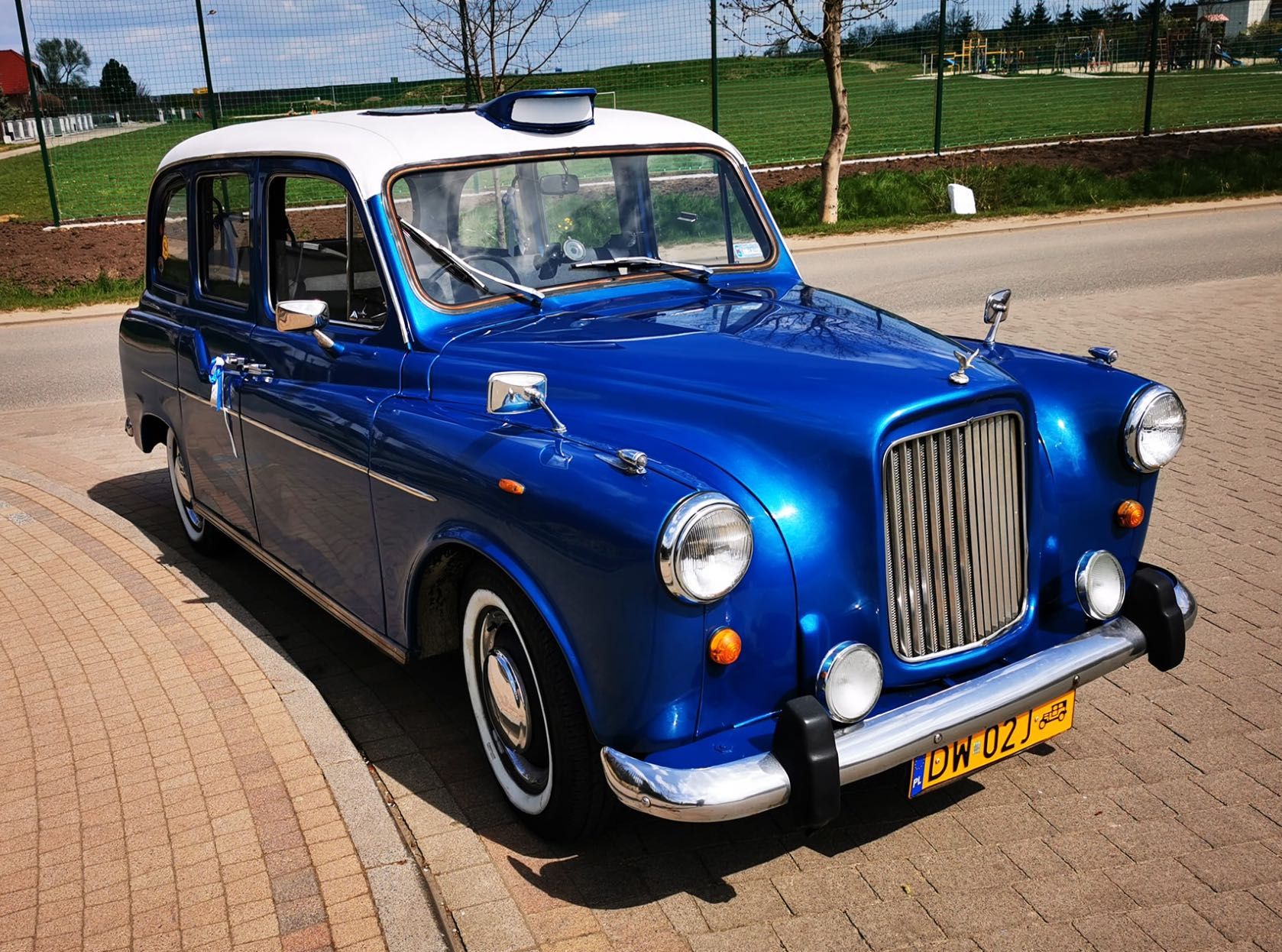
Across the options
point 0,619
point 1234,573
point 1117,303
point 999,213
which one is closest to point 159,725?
point 0,619

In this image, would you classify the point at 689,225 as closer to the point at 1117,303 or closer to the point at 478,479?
the point at 478,479

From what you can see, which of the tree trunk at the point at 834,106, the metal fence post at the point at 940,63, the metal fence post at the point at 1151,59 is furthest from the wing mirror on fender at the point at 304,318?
the metal fence post at the point at 1151,59

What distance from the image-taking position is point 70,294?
14297 mm

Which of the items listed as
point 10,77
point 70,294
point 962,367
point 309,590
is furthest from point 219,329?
point 10,77

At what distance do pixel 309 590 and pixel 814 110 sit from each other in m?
31.9

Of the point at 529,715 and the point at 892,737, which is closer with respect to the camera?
the point at 892,737

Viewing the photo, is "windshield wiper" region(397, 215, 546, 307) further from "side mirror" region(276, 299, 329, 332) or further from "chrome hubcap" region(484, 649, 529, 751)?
"chrome hubcap" region(484, 649, 529, 751)

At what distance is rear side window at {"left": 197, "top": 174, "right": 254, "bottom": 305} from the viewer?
4.90 meters

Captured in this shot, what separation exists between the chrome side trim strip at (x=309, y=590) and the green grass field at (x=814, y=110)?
46.4ft

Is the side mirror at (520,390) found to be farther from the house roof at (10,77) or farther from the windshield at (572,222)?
the house roof at (10,77)

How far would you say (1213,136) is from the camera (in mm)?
21172

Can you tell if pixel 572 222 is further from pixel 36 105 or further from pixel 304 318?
pixel 36 105

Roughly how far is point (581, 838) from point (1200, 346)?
7664mm

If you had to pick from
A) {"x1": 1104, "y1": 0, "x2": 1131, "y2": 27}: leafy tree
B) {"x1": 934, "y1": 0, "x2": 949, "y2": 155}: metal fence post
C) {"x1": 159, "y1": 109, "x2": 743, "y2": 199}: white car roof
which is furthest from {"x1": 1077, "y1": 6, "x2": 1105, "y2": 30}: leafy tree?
{"x1": 159, "y1": 109, "x2": 743, "y2": 199}: white car roof
